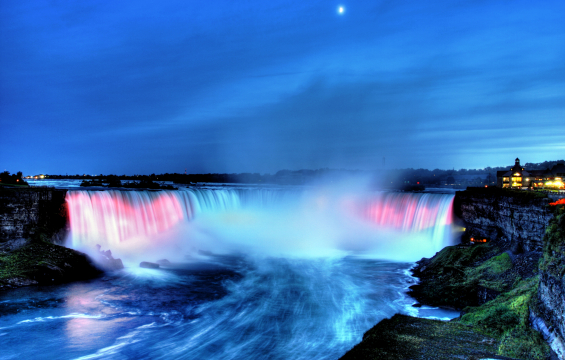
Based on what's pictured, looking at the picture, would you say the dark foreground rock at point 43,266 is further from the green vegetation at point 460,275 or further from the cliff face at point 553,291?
the cliff face at point 553,291

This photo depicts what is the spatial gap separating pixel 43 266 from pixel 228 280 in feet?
33.5

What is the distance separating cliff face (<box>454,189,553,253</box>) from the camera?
17.7 metres

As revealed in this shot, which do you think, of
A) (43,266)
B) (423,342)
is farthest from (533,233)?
(43,266)

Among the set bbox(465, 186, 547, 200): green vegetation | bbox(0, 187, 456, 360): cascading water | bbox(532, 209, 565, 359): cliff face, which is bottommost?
bbox(0, 187, 456, 360): cascading water

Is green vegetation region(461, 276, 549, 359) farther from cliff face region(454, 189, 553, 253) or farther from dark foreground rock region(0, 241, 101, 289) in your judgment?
dark foreground rock region(0, 241, 101, 289)

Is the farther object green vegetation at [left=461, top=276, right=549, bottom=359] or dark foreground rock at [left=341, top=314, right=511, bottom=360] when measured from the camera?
dark foreground rock at [left=341, top=314, right=511, bottom=360]

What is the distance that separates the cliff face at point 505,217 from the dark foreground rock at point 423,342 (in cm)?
918

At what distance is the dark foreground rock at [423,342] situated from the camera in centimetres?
929

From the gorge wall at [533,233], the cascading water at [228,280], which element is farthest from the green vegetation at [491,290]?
the cascading water at [228,280]

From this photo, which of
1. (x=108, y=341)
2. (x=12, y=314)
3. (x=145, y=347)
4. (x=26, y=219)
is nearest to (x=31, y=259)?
(x=26, y=219)

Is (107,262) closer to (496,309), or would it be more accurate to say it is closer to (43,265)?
(43,265)

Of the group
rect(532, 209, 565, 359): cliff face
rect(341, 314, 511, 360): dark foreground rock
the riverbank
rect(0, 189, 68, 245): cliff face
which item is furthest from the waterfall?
rect(532, 209, 565, 359): cliff face

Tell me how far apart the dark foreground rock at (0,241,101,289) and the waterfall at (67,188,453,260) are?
10.7 ft

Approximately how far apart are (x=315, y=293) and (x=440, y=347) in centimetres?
1068
